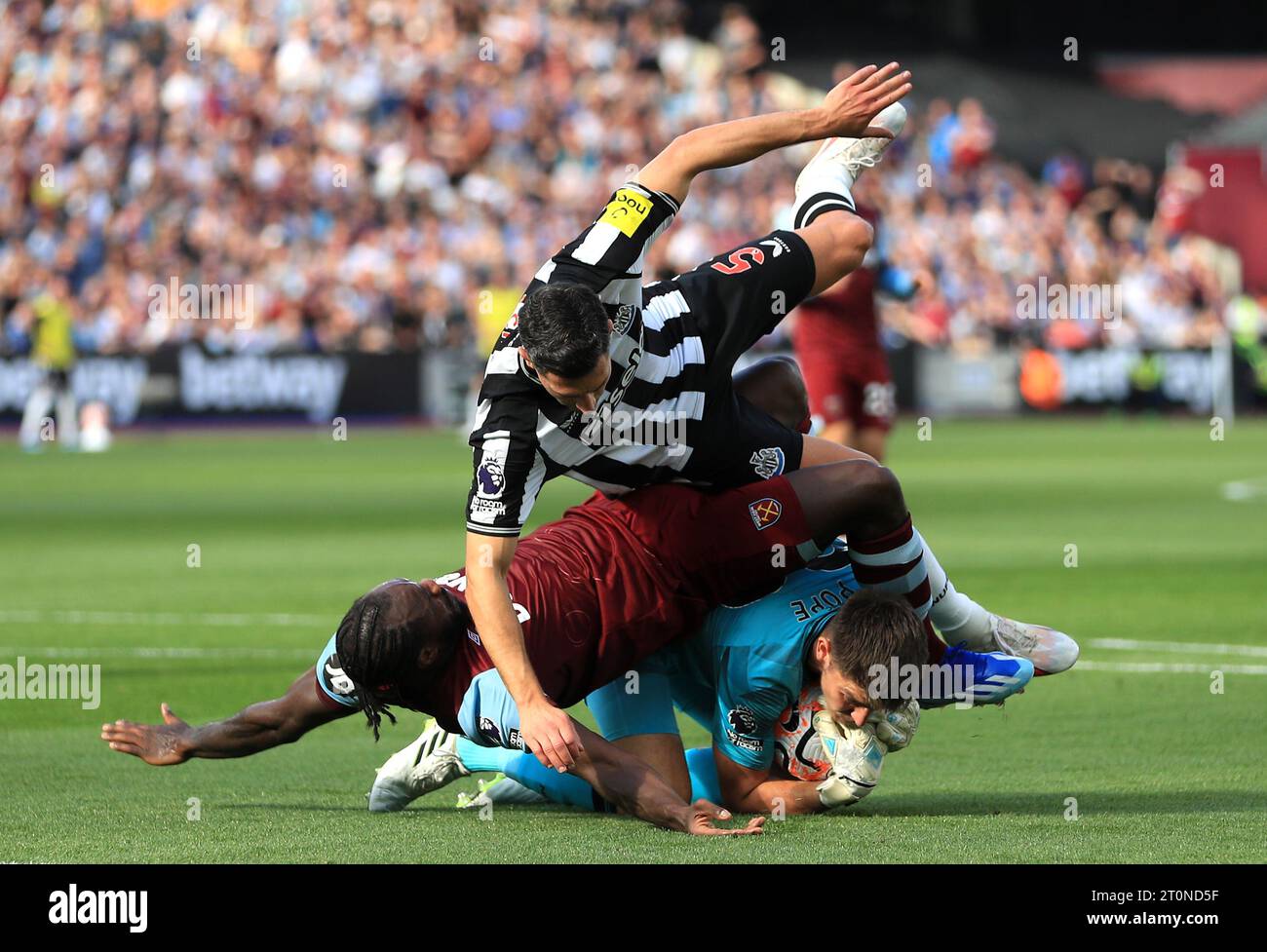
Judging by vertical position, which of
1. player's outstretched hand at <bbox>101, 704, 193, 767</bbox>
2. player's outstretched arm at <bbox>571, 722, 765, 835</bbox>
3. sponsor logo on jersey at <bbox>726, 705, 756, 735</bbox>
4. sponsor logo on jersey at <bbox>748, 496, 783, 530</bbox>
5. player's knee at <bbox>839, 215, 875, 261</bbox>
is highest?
player's knee at <bbox>839, 215, 875, 261</bbox>

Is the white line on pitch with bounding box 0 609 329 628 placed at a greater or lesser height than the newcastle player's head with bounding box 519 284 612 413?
lesser

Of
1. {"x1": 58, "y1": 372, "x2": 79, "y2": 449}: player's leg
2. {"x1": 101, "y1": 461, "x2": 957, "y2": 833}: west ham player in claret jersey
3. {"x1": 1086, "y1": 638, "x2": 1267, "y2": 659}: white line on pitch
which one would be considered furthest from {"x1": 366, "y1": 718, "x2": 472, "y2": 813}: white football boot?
{"x1": 58, "y1": 372, "x2": 79, "y2": 449}: player's leg

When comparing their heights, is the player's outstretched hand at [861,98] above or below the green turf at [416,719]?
above

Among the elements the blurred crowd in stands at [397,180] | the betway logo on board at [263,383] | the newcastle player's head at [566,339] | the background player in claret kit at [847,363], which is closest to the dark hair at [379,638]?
the newcastle player's head at [566,339]

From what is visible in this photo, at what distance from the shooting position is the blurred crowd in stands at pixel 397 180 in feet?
106

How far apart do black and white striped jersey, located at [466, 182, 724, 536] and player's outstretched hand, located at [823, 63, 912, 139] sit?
619 mm

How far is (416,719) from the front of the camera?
9.22 m

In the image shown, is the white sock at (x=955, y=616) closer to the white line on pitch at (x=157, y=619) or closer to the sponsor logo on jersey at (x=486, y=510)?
the sponsor logo on jersey at (x=486, y=510)

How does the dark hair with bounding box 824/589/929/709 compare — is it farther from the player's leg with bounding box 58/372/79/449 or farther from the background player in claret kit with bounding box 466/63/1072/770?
the player's leg with bounding box 58/372/79/449

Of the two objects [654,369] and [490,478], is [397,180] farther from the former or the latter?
[490,478]

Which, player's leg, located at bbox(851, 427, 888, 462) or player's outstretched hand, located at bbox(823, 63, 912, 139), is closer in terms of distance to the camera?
player's outstretched hand, located at bbox(823, 63, 912, 139)

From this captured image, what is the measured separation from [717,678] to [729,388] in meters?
0.96

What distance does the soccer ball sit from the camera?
265 inches

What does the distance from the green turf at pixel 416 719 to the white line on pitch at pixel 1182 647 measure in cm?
4
